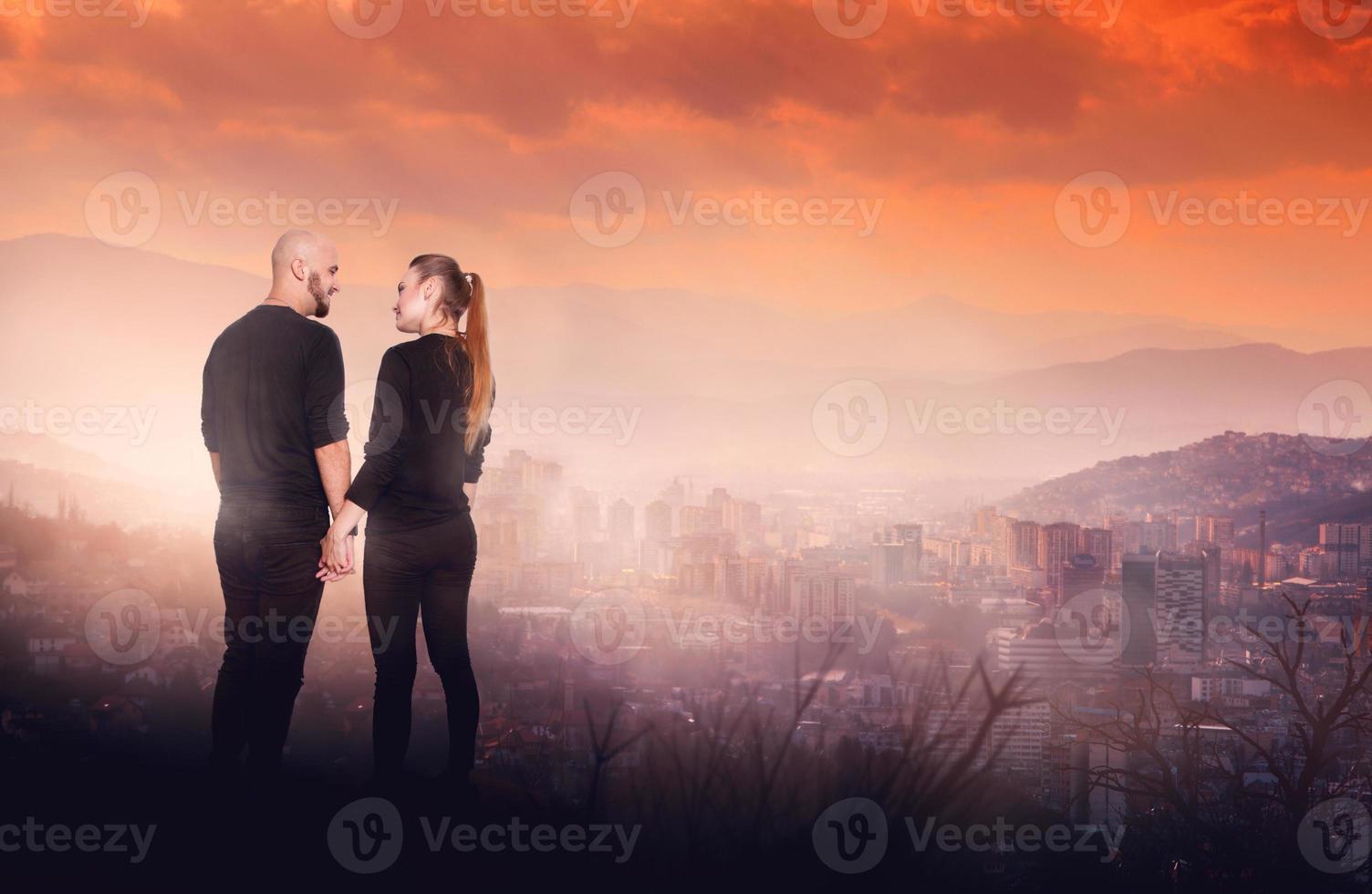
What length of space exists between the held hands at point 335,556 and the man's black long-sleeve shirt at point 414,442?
0.31 ft

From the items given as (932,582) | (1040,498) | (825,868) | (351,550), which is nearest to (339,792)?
(351,550)

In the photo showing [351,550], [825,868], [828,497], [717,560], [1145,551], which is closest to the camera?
[351,550]

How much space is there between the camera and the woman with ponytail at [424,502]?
3.26 metres

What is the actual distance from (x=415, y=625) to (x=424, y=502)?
392 mm

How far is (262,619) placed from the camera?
323 cm

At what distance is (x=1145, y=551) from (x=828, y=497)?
12.9ft

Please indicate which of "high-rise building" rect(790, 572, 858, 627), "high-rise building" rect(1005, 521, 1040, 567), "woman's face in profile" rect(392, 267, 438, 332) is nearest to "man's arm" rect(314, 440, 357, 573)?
"woman's face in profile" rect(392, 267, 438, 332)

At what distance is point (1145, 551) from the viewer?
44.5 ft

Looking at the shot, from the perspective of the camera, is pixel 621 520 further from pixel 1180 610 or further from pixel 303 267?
pixel 303 267

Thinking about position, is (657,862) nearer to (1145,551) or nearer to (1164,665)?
Result: (1164,665)

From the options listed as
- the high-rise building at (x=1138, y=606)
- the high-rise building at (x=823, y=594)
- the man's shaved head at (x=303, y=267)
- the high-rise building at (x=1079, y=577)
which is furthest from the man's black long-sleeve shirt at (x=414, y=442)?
the high-rise building at (x=1079, y=577)

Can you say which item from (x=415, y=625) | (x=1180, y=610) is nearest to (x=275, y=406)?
(x=415, y=625)

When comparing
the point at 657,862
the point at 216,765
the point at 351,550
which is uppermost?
the point at 351,550

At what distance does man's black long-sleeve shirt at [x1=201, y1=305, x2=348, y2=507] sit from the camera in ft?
10.5
